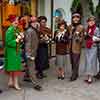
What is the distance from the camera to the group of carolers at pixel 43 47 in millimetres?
8837

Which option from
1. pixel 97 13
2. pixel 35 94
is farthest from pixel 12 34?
pixel 97 13

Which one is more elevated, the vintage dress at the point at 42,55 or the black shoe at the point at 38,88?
the vintage dress at the point at 42,55

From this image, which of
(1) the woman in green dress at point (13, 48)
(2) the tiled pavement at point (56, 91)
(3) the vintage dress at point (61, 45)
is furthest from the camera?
(3) the vintage dress at point (61, 45)

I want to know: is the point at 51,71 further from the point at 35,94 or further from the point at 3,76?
the point at 35,94

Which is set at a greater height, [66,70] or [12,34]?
[12,34]

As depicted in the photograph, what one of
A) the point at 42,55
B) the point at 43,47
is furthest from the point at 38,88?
the point at 43,47

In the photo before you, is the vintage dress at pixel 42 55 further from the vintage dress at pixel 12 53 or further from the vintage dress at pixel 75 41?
the vintage dress at pixel 12 53

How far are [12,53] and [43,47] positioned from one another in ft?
5.27

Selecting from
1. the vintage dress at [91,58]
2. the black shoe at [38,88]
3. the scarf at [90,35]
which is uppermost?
the scarf at [90,35]

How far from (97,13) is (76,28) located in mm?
6607

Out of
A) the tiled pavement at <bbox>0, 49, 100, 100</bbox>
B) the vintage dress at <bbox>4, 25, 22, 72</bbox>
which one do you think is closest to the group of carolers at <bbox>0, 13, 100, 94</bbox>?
the vintage dress at <bbox>4, 25, 22, 72</bbox>

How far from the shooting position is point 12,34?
28.7 ft

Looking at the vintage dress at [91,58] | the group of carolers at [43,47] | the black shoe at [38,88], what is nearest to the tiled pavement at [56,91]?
the black shoe at [38,88]

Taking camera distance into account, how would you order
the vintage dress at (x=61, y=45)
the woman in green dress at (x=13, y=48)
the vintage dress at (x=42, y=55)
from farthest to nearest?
the vintage dress at (x=42, y=55) → the vintage dress at (x=61, y=45) → the woman in green dress at (x=13, y=48)
